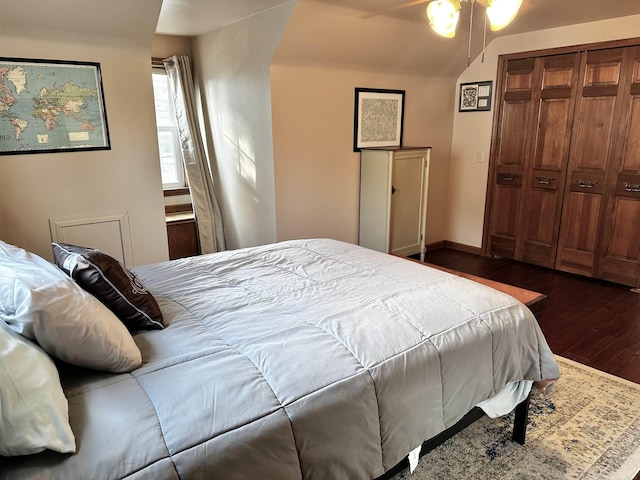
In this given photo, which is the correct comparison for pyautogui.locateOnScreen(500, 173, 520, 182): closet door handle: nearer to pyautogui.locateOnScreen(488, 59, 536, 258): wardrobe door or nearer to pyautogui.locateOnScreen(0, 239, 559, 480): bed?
pyautogui.locateOnScreen(488, 59, 536, 258): wardrobe door

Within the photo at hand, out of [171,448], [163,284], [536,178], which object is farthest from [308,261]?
[536,178]

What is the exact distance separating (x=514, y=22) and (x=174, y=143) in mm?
3616

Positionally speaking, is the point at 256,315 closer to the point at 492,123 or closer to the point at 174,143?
the point at 174,143

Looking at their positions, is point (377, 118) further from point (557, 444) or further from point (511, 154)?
point (557, 444)

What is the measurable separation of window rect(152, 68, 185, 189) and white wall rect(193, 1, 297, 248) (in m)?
0.39

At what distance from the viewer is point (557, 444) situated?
79.7 inches

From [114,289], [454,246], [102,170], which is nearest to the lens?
[114,289]

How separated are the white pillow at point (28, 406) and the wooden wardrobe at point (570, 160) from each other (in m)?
4.44

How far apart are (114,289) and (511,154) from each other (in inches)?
169

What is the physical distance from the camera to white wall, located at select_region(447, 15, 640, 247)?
4305 mm

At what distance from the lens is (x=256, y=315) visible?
165 centimetres

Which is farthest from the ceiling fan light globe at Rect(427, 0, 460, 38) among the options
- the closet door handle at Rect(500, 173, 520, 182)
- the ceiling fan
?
the closet door handle at Rect(500, 173, 520, 182)

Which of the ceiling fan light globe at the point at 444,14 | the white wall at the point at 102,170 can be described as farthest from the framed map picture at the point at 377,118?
the ceiling fan light globe at the point at 444,14

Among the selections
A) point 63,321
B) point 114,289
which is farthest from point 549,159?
point 63,321
